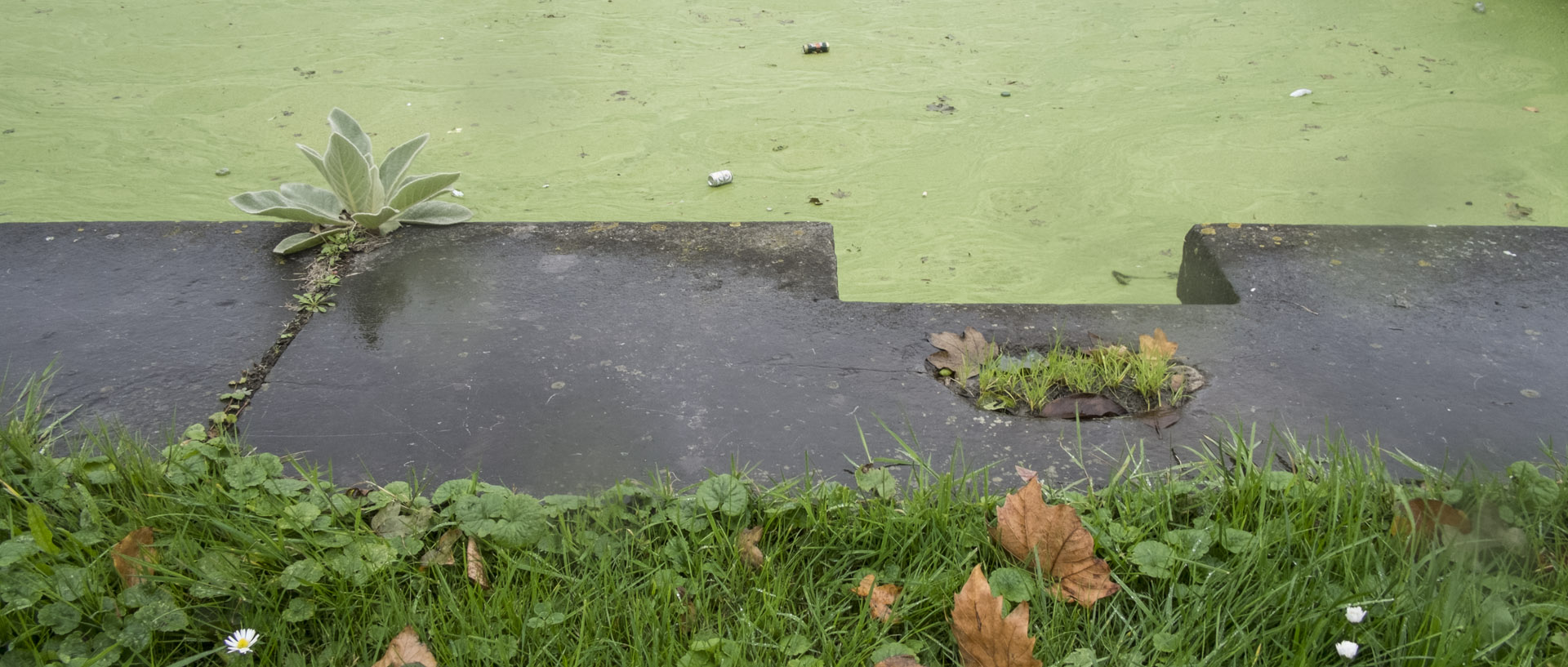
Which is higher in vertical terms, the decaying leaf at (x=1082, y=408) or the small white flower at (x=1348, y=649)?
the small white flower at (x=1348, y=649)

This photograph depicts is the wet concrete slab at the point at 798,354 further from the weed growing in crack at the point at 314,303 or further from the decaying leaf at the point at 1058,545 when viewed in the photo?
the decaying leaf at the point at 1058,545

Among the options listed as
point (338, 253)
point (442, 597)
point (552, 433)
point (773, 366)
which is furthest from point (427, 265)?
point (442, 597)

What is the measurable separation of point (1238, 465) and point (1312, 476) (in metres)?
0.10

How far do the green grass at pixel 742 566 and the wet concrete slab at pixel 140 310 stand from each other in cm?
16

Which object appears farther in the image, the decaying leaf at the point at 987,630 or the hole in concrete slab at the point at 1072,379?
the hole in concrete slab at the point at 1072,379

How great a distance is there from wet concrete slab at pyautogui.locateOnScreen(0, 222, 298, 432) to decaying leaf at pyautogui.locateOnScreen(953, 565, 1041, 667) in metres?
1.13

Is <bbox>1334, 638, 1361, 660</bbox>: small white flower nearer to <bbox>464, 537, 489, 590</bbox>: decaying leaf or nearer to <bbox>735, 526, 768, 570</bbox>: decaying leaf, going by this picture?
<bbox>735, 526, 768, 570</bbox>: decaying leaf

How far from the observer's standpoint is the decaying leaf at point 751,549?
1.22 m

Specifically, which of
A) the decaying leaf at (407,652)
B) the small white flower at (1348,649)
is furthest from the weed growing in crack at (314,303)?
the small white flower at (1348,649)

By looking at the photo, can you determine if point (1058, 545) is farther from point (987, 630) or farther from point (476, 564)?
point (476, 564)

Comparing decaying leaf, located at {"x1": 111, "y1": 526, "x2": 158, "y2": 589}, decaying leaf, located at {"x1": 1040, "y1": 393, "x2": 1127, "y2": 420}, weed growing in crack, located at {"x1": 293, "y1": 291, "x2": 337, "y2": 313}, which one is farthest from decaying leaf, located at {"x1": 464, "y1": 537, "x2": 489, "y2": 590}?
Result: decaying leaf, located at {"x1": 1040, "y1": 393, "x2": 1127, "y2": 420}

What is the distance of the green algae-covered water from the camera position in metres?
2.64

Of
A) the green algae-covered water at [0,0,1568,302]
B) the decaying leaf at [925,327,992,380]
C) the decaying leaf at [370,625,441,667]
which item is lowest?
the green algae-covered water at [0,0,1568,302]

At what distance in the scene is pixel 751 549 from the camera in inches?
48.1
